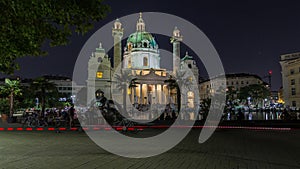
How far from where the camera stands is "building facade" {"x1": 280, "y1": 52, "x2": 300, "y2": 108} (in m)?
68.4

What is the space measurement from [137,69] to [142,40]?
1270cm

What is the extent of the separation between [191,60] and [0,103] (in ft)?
316

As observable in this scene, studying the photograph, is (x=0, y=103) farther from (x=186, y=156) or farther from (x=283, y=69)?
(x=283, y=69)

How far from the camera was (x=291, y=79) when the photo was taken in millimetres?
71375

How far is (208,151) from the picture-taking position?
34.8 feet

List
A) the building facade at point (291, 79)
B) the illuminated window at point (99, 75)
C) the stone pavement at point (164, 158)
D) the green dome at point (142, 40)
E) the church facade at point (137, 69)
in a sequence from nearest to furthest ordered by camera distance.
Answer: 1. the stone pavement at point (164, 158)
2. the building facade at point (291, 79)
3. the church facade at point (137, 69)
4. the illuminated window at point (99, 75)
5. the green dome at point (142, 40)

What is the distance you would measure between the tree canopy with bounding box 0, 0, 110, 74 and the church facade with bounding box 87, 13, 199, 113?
77.3 meters

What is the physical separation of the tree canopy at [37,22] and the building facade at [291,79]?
70572 mm

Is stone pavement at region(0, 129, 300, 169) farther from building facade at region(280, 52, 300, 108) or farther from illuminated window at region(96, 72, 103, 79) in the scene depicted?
illuminated window at region(96, 72, 103, 79)

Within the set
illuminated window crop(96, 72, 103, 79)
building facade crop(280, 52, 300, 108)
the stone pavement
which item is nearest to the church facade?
illuminated window crop(96, 72, 103, 79)

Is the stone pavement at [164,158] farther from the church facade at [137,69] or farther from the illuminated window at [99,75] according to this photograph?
the illuminated window at [99,75]

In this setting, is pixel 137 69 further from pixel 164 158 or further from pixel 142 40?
pixel 164 158

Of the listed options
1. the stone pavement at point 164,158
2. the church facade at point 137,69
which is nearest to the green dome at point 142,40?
the church facade at point 137,69

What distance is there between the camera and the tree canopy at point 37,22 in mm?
8188
